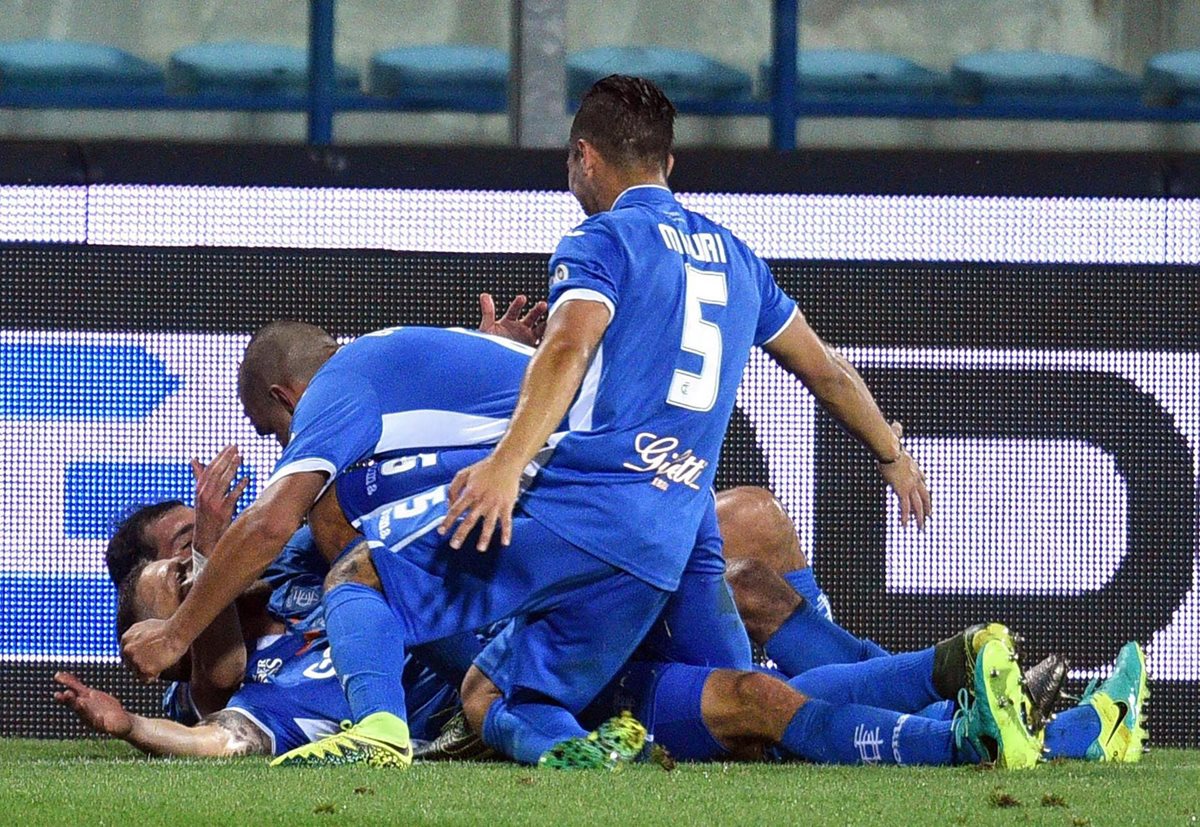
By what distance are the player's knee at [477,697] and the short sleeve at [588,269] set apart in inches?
35.7

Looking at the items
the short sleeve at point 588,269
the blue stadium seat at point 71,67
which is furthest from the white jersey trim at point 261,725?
the blue stadium seat at point 71,67

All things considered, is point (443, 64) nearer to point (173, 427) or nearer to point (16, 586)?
point (173, 427)

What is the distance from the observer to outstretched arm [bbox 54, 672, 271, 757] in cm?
417

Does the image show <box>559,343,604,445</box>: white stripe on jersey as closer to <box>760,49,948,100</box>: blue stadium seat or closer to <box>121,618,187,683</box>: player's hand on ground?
<box>121,618,187,683</box>: player's hand on ground

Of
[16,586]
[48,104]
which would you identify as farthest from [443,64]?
[16,586]

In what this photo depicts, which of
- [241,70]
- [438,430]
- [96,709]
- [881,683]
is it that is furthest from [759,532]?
[241,70]

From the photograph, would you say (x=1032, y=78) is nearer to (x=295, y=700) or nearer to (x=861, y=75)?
(x=861, y=75)

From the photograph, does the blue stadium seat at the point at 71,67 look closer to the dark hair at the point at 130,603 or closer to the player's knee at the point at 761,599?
the dark hair at the point at 130,603

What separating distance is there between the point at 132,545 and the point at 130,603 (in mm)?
305

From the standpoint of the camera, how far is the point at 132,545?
5.22 meters

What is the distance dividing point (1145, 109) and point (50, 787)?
4876 millimetres

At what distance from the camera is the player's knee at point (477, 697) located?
4293 millimetres

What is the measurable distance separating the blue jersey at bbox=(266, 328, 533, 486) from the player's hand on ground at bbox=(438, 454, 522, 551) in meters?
0.65

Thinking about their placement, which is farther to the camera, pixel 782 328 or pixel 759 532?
pixel 759 532
